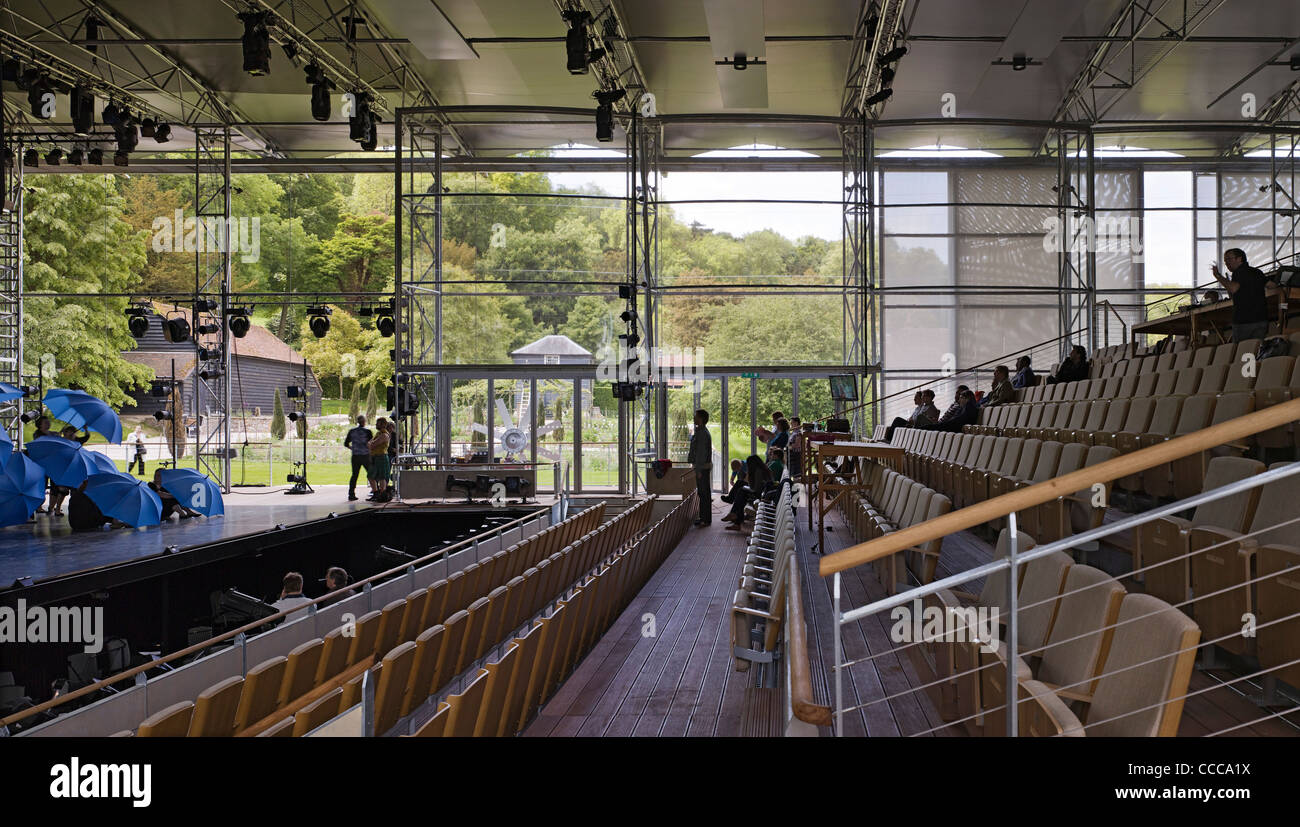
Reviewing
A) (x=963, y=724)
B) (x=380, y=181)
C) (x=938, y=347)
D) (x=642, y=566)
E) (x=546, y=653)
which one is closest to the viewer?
(x=963, y=724)

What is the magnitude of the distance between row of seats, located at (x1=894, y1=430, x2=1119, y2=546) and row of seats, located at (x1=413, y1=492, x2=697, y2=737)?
82.2 inches

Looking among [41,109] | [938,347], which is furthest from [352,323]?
[938,347]

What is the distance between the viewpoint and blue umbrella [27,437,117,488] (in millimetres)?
11484

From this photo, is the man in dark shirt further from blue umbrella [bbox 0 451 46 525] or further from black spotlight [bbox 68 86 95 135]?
black spotlight [bbox 68 86 95 135]

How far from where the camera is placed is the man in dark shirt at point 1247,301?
6.82 m

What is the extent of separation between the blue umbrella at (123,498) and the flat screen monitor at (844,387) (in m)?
9.46

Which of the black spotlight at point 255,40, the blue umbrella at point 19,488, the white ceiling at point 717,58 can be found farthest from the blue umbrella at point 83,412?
the black spotlight at point 255,40

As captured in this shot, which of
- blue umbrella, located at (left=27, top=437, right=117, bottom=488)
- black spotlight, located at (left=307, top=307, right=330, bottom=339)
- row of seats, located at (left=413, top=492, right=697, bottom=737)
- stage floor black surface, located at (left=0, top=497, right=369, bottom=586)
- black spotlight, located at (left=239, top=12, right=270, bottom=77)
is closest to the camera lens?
row of seats, located at (left=413, top=492, right=697, bottom=737)

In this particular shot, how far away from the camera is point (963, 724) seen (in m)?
3.27

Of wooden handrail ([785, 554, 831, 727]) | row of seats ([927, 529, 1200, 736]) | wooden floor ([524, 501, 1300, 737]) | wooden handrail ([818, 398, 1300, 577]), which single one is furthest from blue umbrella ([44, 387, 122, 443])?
wooden handrail ([818, 398, 1300, 577])

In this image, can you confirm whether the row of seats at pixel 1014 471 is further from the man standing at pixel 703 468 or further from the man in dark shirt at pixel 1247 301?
the man standing at pixel 703 468
